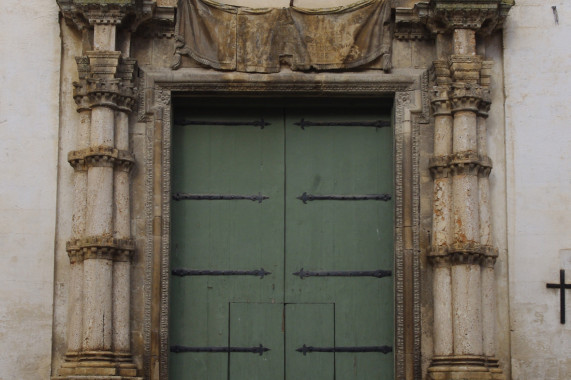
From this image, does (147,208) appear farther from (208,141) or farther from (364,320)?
(364,320)

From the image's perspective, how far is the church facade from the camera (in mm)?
13250

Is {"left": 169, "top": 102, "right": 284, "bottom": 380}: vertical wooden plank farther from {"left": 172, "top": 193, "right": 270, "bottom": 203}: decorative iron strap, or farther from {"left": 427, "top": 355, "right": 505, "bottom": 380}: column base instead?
{"left": 427, "top": 355, "right": 505, "bottom": 380}: column base

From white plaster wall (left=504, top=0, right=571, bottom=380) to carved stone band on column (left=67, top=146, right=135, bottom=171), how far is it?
3945 millimetres

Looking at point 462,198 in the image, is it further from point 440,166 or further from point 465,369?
point 465,369

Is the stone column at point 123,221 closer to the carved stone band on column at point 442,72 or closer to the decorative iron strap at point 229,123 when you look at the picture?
the decorative iron strap at point 229,123

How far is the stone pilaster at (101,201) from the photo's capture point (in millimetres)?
12906

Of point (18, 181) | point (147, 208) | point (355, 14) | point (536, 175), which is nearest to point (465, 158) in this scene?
point (536, 175)

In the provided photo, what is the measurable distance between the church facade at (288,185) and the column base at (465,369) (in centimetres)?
4

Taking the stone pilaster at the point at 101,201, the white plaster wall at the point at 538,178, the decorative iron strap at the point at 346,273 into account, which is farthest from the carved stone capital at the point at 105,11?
the white plaster wall at the point at 538,178

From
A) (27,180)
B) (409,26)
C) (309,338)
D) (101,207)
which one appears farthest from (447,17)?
(27,180)

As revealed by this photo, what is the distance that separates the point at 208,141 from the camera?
13984mm

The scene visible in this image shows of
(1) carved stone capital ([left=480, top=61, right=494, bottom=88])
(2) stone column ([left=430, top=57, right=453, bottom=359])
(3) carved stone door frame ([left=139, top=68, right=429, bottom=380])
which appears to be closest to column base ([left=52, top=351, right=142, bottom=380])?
(3) carved stone door frame ([left=139, top=68, right=429, bottom=380])

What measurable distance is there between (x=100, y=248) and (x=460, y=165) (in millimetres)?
3679

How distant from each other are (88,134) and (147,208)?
961 mm
